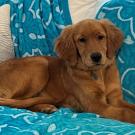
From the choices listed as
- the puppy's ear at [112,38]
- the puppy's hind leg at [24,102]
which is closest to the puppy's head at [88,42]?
the puppy's ear at [112,38]

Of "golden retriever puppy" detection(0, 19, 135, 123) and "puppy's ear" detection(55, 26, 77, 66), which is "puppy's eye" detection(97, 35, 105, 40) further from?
"puppy's ear" detection(55, 26, 77, 66)

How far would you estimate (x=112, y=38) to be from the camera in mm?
2492

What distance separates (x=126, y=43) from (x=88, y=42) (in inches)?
12.4

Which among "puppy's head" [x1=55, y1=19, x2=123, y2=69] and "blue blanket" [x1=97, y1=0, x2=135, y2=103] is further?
"blue blanket" [x1=97, y1=0, x2=135, y2=103]

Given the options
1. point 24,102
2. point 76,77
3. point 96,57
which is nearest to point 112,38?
point 96,57

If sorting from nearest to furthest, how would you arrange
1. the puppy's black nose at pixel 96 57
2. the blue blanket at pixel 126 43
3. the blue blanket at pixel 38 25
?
the puppy's black nose at pixel 96 57, the blue blanket at pixel 126 43, the blue blanket at pixel 38 25

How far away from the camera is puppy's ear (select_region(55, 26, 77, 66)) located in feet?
8.14

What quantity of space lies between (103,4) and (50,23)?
1.35ft

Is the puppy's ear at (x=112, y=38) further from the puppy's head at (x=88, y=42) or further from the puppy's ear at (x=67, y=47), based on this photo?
the puppy's ear at (x=67, y=47)

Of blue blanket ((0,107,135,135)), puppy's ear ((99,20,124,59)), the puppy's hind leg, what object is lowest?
blue blanket ((0,107,135,135))

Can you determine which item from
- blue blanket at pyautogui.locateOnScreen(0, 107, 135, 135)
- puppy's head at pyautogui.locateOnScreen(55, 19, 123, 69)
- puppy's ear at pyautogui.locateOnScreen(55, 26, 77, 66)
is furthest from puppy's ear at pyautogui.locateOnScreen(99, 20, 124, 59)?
blue blanket at pyautogui.locateOnScreen(0, 107, 135, 135)

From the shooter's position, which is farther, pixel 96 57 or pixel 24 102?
pixel 24 102

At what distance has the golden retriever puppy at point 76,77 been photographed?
2420mm

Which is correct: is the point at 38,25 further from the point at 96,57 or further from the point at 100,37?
the point at 96,57
